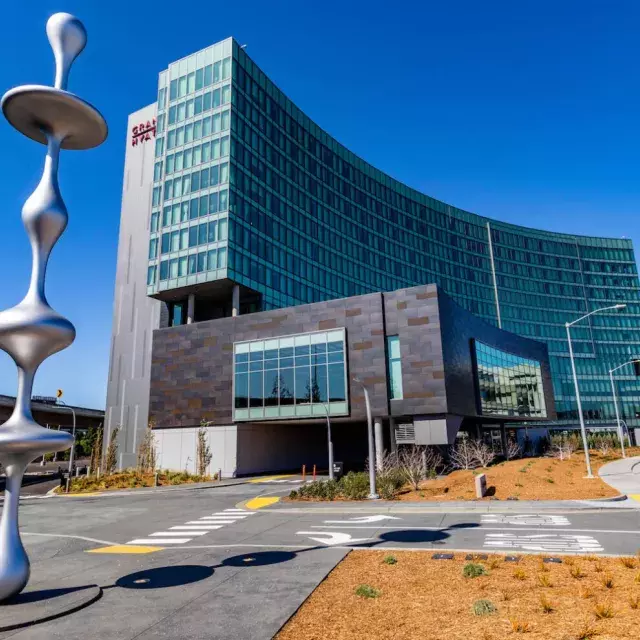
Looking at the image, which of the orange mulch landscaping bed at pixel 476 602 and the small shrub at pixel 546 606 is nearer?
the orange mulch landscaping bed at pixel 476 602

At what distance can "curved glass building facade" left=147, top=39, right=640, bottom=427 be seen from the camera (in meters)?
54.0

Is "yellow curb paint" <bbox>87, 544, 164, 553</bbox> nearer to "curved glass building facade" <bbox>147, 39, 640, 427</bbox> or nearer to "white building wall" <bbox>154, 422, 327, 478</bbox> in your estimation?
"white building wall" <bbox>154, 422, 327, 478</bbox>

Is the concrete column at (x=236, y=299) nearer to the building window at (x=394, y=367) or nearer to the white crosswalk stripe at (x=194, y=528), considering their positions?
the building window at (x=394, y=367)

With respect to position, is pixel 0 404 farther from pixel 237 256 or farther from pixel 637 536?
pixel 637 536

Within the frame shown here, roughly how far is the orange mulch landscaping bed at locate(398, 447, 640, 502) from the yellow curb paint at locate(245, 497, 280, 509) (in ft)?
Result: 22.6

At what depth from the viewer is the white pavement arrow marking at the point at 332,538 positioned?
49.7 feet

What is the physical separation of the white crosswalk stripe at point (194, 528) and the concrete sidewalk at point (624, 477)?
18.0 meters

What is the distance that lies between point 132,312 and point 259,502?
4186 cm

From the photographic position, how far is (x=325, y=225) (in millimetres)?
70000

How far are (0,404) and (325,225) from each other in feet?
153

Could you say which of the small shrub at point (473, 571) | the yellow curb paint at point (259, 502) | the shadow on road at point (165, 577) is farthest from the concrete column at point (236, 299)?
the small shrub at point (473, 571)

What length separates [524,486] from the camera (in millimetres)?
25281

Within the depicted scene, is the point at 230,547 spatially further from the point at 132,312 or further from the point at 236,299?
the point at 132,312

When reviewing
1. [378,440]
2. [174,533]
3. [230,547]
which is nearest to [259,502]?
[174,533]
